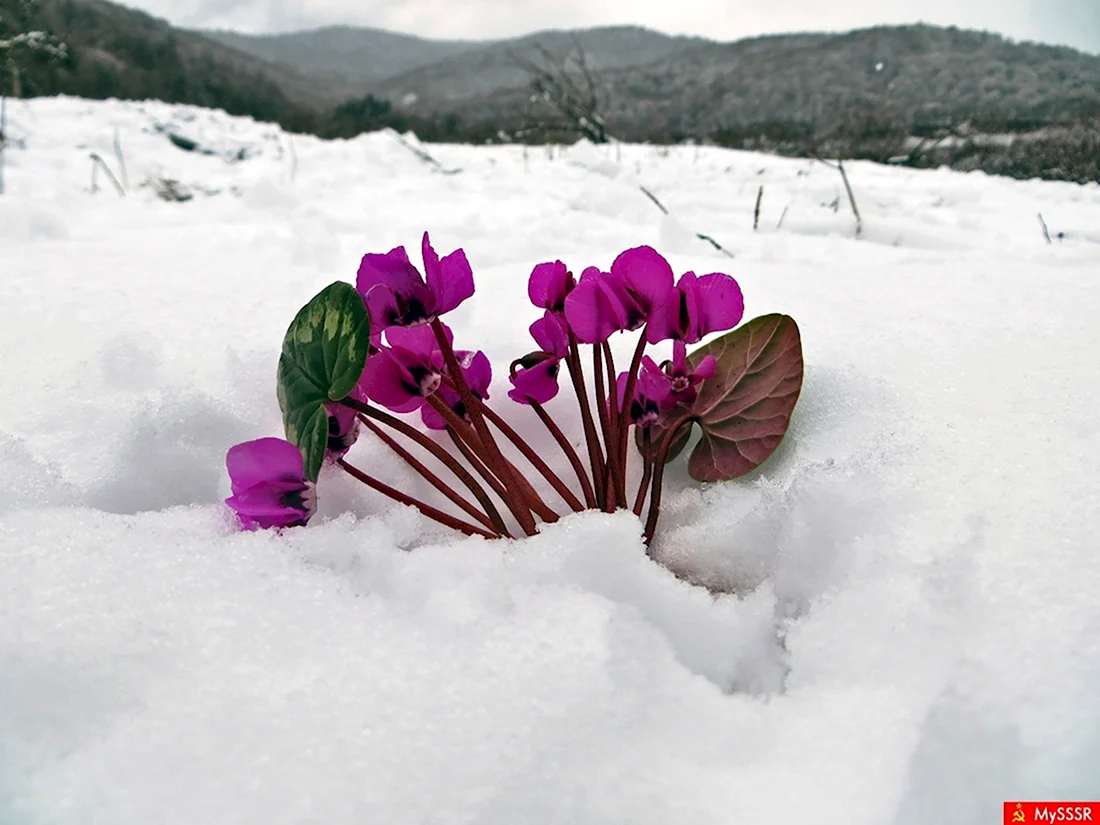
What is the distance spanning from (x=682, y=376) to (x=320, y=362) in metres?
0.36

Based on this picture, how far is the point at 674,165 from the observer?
13.2 ft

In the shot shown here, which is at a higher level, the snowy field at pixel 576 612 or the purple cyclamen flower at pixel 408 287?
the purple cyclamen flower at pixel 408 287

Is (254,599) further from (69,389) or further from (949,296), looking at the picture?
(949,296)

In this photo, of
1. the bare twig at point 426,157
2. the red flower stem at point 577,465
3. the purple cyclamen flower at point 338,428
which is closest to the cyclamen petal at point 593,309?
the red flower stem at point 577,465

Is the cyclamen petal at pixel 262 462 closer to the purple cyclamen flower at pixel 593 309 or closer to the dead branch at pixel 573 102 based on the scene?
the purple cyclamen flower at pixel 593 309

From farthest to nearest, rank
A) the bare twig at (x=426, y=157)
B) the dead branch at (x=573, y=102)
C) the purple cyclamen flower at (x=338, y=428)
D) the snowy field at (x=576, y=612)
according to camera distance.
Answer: the dead branch at (x=573, y=102)
the bare twig at (x=426, y=157)
the purple cyclamen flower at (x=338, y=428)
the snowy field at (x=576, y=612)

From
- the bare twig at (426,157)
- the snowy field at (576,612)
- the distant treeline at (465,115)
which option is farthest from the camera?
the distant treeline at (465,115)

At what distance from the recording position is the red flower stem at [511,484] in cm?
67

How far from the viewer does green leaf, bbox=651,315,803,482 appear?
2.50ft

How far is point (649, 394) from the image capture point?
2.47 ft

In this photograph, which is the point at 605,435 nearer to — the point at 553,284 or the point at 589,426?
the point at 589,426

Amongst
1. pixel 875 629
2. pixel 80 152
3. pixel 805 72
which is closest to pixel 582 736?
pixel 875 629

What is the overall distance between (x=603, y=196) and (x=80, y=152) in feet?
9.55

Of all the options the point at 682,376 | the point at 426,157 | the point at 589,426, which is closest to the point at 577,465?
the point at 589,426
